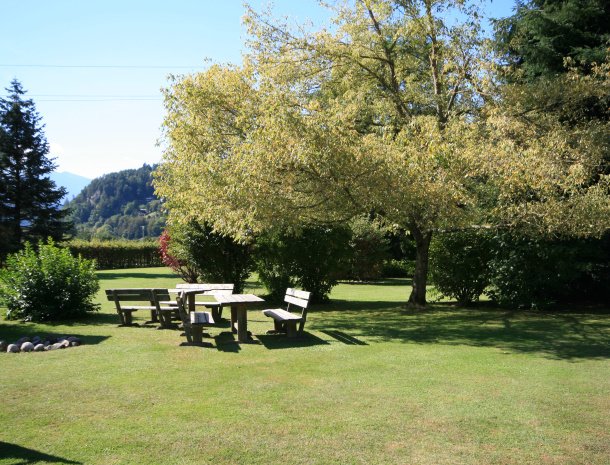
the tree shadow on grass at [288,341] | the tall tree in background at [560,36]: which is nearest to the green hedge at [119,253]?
the tall tree in background at [560,36]

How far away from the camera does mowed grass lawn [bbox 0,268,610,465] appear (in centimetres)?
453

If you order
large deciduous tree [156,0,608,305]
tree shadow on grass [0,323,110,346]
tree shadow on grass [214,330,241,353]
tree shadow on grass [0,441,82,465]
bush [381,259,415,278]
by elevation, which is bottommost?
tree shadow on grass [0,441,82,465]

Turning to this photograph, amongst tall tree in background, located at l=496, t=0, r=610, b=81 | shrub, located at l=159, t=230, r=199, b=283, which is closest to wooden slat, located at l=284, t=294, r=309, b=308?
shrub, located at l=159, t=230, r=199, b=283

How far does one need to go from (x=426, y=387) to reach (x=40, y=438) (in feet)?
13.9

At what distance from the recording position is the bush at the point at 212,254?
16.7 m

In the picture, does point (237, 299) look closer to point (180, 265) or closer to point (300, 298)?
point (300, 298)

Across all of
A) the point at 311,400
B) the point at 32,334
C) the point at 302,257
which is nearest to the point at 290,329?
the point at 311,400

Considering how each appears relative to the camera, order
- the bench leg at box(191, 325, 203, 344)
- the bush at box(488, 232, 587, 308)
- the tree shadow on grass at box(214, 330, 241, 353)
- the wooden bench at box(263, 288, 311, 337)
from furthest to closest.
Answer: the bush at box(488, 232, 587, 308) → the wooden bench at box(263, 288, 311, 337) → the bench leg at box(191, 325, 203, 344) → the tree shadow on grass at box(214, 330, 241, 353)

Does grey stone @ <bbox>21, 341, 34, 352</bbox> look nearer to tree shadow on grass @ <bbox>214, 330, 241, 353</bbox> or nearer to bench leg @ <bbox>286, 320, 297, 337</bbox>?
tree shadow on grass @ <bbox>214, 330, 241, 353</bbox>

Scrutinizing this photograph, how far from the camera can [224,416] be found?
538cm

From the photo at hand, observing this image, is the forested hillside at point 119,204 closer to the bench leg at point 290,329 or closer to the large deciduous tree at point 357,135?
the large deciduous tree at point 357,135

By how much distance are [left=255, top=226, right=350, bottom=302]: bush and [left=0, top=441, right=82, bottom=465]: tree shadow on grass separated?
37.6 ft

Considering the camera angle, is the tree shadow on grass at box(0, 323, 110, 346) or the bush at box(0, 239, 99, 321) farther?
the bush at box(0, 239, 99, 321)

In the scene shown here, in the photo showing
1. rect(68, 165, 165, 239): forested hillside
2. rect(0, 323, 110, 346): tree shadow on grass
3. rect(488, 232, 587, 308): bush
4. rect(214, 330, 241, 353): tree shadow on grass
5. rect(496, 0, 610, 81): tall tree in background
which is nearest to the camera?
rect(214, 330, 241, 353): tree shadow on grass
